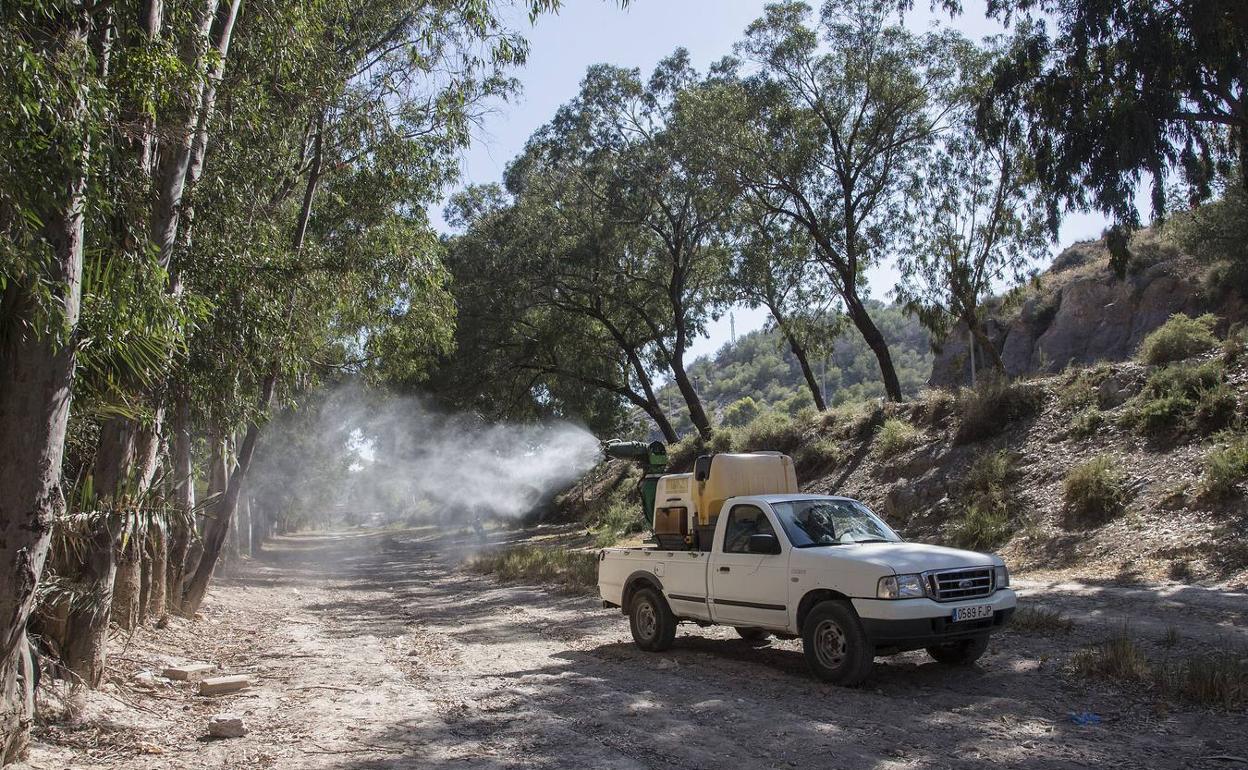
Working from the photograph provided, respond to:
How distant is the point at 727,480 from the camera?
33.9 ft

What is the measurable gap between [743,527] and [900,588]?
213cm

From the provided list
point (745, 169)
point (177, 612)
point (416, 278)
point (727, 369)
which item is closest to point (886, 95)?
point (745, 169)

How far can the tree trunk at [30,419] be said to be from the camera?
6000mm

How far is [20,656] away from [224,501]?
10.0 m

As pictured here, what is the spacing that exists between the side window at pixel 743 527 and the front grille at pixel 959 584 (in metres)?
1.79

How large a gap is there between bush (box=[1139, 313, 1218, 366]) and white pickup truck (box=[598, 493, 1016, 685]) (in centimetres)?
1267

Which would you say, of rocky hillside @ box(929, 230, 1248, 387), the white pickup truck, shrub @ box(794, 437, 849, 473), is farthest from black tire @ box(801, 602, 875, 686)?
rocky hillside @ box(929, 230, 1248, 387)

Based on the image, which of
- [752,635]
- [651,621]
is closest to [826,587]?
[752,635]

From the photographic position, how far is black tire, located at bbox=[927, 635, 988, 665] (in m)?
8.10

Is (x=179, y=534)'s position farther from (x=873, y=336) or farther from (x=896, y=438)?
(x=873, y=336)

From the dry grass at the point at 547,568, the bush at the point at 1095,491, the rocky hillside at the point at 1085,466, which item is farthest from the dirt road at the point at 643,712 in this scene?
the dry grass at the point at 547,568

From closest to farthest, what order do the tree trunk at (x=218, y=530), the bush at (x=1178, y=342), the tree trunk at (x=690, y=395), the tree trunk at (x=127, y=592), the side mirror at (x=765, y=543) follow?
the side mirror at (x=765, y=543) → the tree trunk at (x=127, y=592) → the tree trunk at (x=218, y=530) → the bush at (x=1178, y=342) → the tree trunk at (x=690, y=395)

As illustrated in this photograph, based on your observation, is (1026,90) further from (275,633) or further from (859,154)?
(275,633)

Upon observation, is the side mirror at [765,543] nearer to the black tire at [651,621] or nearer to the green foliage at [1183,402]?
the black tire at [651,621]
